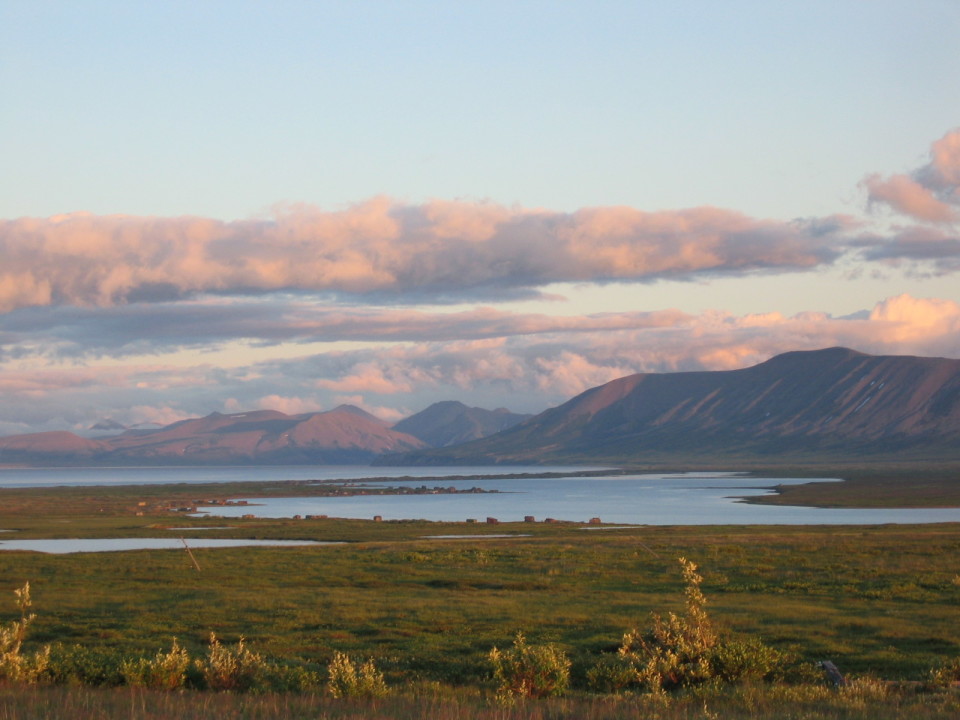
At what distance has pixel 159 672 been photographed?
63.9ft

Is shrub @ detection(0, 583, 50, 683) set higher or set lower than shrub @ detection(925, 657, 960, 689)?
higher

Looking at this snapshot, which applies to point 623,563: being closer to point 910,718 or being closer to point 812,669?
point 812,669

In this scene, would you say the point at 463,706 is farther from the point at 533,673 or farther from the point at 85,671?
the point at 85,671

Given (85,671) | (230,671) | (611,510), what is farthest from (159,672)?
(611,510)

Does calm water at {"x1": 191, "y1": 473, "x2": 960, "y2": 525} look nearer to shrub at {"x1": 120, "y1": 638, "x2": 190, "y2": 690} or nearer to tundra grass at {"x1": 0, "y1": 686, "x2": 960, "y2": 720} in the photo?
tundra grass at {"x1": 0, "y1": 686, "x2": 960, "y2": 720}

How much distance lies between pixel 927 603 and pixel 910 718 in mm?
20424

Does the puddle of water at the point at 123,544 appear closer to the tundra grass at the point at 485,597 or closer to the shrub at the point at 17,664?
the tundra grass at the point at 485,597

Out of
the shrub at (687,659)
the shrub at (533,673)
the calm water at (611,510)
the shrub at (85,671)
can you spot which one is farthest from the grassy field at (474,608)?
the calm water at (611,510)

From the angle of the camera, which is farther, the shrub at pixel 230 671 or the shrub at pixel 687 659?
the shrub at pixel 687 659

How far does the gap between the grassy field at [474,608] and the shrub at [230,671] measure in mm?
2032

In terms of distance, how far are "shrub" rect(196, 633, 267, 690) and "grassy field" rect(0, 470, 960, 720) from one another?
2.03 metres

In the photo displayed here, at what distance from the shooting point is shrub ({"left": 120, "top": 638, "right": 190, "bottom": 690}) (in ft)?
63.3

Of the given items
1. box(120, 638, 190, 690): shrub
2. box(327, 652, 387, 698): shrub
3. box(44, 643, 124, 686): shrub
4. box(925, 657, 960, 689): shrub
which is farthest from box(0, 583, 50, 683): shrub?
box(925, 657, 960, 689): shrub

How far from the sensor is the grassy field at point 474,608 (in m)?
17.1
